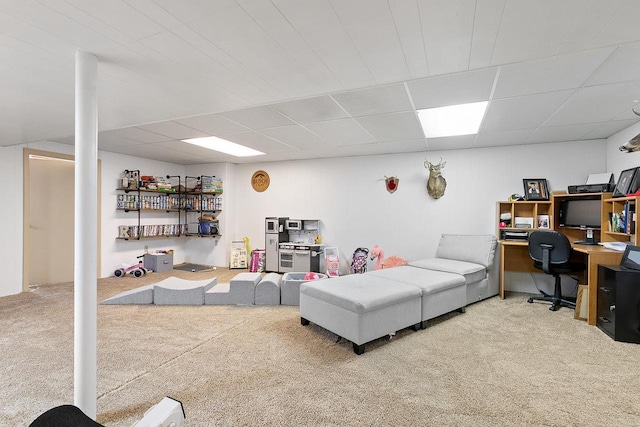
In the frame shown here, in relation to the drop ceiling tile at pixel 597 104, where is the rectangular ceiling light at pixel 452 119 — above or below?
above

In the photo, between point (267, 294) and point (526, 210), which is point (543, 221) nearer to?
point (526, 210)

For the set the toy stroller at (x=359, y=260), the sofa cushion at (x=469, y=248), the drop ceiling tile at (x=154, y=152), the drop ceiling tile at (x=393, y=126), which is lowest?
the toy stroller at (x=359, y=260)

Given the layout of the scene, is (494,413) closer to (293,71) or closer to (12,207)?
(293,71)

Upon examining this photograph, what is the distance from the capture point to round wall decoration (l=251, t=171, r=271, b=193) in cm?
676

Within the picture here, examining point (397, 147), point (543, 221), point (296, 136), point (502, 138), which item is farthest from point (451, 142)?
point (296, 136)

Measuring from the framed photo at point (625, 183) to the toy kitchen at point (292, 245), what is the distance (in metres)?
4.45

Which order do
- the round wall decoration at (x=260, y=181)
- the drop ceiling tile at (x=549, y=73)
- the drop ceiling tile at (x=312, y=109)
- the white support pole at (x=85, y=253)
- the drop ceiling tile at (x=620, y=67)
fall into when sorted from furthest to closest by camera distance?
the round wall decoration at (x=260, y=181), the drop ceiling tile at (x=312, y=109), the drop ceiling tile at (x=549, y=73), the drop ceiling tile at (x=620, y=67), the white support pole at (x=85, y=253)

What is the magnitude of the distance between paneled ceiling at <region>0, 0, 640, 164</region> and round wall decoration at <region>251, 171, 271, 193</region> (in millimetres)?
3077

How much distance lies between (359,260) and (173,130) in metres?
3.77

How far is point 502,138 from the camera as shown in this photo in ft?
14.7

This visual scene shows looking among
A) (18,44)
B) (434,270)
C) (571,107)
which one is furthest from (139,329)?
(571,107)

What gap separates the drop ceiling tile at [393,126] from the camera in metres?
3.54

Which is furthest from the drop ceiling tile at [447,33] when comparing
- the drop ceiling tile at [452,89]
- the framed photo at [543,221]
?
the framed photo at [543,221]

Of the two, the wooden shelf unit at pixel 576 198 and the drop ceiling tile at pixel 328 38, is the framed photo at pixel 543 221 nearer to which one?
the wooden shelf unit at pixel 576 198
